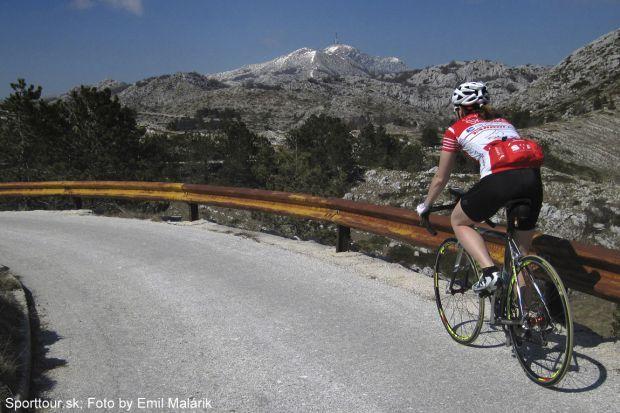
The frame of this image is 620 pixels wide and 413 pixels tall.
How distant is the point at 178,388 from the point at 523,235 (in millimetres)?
2815

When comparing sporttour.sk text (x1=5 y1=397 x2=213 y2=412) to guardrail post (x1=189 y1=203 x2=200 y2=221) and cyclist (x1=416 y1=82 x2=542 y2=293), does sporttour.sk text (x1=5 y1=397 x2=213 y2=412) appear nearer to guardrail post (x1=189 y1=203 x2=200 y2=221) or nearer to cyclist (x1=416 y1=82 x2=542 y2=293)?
cyclist (x1=416 y1=82 x2=542 y2=293)

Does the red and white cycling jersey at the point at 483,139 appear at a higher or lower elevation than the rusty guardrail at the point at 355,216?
higher

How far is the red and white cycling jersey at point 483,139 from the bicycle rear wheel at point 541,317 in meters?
0.67

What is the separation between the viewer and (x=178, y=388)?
12.7 ft

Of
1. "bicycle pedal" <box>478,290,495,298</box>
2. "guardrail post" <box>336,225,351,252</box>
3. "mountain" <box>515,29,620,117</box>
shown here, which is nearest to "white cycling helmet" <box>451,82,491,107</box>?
"bicycle pedal" <box>478,290,495,298</box>

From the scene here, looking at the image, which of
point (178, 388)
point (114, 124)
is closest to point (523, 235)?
point (178, 388)

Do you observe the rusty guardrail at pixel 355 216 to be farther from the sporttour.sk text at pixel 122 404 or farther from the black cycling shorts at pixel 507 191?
the sporttour.sk text at pixel 122 404

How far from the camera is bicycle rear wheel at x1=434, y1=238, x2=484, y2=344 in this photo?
4.50 meters

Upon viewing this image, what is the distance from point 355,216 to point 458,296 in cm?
296

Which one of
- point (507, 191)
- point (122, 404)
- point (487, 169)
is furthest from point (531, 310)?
point (122, 404)

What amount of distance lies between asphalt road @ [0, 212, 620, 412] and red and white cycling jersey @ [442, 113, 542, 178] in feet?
5.14

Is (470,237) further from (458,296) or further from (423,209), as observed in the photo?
(458,296)

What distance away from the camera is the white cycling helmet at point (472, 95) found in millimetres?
3951

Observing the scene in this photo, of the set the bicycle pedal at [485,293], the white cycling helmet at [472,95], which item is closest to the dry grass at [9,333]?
the bicycle pedal at [485,293]
